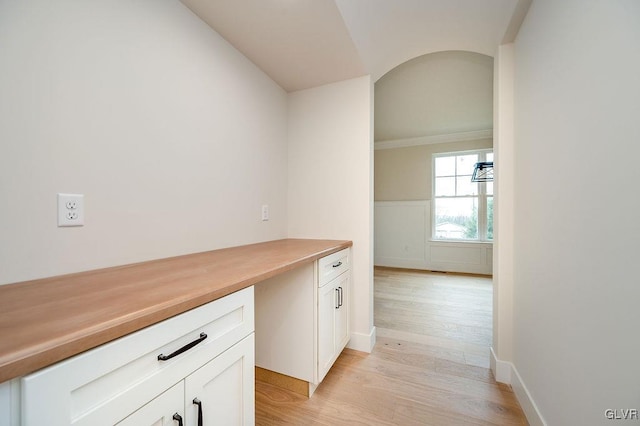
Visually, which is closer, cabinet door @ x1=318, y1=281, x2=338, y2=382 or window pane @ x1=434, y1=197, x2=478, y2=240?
cabinet door @ x1=318, y1=281, x2=338, y2=382

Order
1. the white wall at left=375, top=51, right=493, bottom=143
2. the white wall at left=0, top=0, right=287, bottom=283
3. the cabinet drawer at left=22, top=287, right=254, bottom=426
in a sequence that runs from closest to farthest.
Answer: the cabinet drawer at left=22, top=287, right=254, bottom=426 < the white wall at left=0, top=0, right=287, bottom=283 < the white wall at left=375, top=51, right=493, bottom=143

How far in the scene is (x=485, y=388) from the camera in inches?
61.2

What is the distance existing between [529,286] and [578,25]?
1.17 m

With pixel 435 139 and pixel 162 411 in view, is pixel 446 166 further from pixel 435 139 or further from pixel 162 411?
pixel 162 411

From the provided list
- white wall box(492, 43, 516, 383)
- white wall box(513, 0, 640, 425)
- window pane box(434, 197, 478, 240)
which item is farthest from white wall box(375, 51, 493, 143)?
white wall box(513, 0, 640, 425)

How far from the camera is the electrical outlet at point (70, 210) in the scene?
891 mm

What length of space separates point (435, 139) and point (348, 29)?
3.71 m

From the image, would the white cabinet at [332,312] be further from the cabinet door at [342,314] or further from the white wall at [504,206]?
the white wall at [504,206]

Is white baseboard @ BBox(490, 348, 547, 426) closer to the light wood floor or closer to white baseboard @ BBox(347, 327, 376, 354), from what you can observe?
the light wood floor

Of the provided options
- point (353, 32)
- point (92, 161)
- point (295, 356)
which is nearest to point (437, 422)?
point (295, 356)

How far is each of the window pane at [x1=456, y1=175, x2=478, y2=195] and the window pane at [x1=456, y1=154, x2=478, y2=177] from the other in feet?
0.30

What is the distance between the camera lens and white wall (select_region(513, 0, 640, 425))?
710mm

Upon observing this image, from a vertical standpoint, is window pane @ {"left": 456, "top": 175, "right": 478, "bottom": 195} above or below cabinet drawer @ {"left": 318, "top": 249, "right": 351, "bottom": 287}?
above

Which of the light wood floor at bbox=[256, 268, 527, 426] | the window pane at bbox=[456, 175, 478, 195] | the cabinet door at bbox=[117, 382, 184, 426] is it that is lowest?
the light wood floor at bbox=[256, 268, 527, 426]
